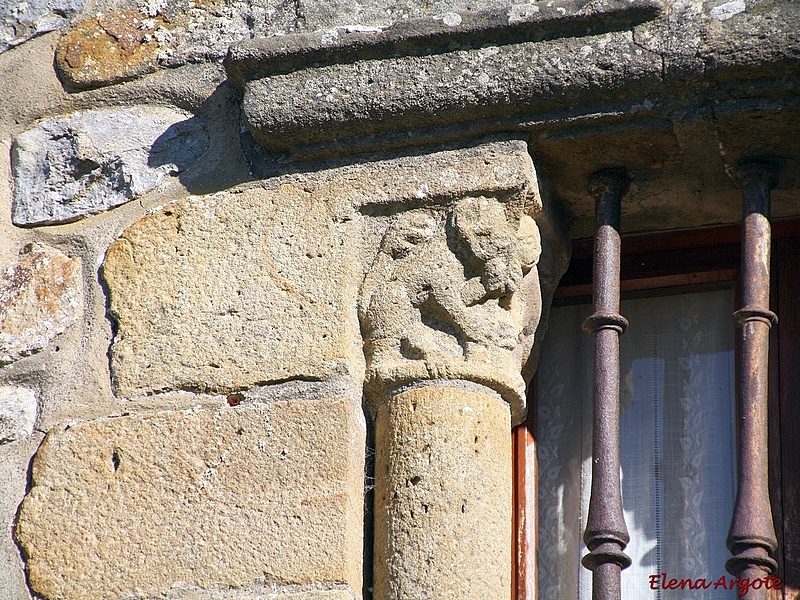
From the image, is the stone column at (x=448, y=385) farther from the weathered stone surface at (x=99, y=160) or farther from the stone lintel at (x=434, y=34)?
the weathered stone surface at (x=99, y=160)

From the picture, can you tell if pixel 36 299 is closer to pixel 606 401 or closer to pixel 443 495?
pixel 443 495

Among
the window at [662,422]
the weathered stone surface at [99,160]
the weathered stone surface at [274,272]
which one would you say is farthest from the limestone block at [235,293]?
the window at [662,422]

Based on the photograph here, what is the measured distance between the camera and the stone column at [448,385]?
1951mm

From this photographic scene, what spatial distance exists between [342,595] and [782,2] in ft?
3.88

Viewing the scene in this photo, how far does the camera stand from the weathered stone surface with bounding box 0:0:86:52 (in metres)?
2.58

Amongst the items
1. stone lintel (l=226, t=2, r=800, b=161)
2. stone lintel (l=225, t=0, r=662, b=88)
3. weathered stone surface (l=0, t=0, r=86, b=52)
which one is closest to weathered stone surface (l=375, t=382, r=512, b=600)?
stone lintel (l=226, t=2, r=800, b=161)

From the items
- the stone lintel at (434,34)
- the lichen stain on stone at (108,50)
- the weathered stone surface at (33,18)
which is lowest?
the stone lintel at (434,34)

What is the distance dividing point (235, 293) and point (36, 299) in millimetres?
409

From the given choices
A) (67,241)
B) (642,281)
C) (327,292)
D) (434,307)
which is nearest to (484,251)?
(434,307)

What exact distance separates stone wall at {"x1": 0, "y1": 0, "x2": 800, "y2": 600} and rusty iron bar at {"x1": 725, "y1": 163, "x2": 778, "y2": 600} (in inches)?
3.7

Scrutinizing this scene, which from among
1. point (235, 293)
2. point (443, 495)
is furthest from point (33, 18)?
point (443, 495)

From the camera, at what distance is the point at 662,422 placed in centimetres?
232

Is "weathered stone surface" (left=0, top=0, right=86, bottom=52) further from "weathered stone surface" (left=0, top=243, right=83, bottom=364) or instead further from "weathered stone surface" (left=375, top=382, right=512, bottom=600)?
"weathered stone surface" (left=375, top=382, right=512, bottom=600)

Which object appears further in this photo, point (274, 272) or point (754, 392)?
point (274, 272)
